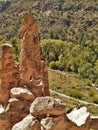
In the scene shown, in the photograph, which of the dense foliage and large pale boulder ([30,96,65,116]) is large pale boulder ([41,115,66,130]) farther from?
the dense foliage

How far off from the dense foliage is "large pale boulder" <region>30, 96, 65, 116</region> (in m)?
102

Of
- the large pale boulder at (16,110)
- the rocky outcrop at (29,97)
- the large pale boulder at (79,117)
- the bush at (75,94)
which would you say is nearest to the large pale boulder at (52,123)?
the rocky outcrop at (29,97)

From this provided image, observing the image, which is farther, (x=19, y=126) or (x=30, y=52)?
(x=30, y=52)

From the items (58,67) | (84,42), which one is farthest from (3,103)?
(84,42)

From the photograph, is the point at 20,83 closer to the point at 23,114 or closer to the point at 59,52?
the point at 23,114

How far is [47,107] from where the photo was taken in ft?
72.5

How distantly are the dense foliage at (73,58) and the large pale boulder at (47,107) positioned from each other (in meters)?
102

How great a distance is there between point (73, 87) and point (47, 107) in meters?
82.3

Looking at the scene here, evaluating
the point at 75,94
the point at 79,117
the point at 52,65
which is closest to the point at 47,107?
the point at 79,117

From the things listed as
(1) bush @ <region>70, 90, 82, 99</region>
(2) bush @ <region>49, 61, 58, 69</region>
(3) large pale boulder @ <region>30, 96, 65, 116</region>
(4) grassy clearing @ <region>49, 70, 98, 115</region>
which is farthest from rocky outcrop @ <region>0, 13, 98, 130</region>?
(2) bush @ <region>49, 61, 58, 69</region>

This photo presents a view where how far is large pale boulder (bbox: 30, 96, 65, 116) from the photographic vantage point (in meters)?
22.0

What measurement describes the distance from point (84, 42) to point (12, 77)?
5603 inches

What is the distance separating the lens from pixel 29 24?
103 ft

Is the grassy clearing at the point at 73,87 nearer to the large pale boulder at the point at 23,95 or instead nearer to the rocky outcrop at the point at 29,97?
the rocky outcrop at the point at 29,97
